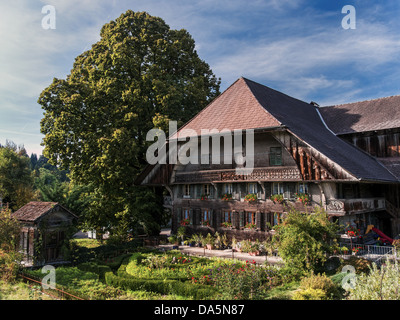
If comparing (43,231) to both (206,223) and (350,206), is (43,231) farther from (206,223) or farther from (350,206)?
(350,206)

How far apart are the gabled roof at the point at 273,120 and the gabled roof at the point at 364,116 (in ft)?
6.29

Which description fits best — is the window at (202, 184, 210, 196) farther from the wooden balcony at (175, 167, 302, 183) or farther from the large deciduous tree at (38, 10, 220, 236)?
the large deciduous tree at (38, 10, 220, 236)

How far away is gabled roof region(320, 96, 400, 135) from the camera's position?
2742 cm

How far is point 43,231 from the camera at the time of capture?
18.6m

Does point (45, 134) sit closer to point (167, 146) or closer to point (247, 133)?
point (167, 146)

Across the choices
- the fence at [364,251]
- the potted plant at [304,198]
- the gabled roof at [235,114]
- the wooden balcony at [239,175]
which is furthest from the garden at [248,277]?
the gabled roof at [235,114]

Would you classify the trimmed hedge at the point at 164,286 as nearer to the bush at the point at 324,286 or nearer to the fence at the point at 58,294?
the fence at the point at 58,294

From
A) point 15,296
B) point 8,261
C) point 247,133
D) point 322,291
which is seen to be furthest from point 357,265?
point 8,261

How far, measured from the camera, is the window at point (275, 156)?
874 inches

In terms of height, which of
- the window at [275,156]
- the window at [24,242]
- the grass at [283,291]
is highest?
the window at [275,156]

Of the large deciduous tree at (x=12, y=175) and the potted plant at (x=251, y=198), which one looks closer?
the potted plant at (x=251, y=198)

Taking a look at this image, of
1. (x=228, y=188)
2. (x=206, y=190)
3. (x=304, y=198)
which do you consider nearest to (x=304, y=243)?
(x=304, y=198)
